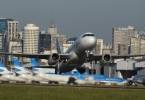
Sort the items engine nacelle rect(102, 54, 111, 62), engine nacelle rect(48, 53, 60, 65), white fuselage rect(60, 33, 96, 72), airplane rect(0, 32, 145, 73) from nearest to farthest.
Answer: white fuselage rect(60, 33, 96, 72) → airplane rect(0, 32, 145, 73) → engine nacelle rect(48, 53, 60, 65) → engine nacelle rect(102, 54, 111, 62)

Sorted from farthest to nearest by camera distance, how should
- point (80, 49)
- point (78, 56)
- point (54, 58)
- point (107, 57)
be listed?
point (107, 57) < point (54, 58) < point (78, 56) < point (80, 49)

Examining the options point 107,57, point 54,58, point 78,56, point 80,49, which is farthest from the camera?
point 107,57

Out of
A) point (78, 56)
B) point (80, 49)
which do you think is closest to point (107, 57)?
point (78, 56)

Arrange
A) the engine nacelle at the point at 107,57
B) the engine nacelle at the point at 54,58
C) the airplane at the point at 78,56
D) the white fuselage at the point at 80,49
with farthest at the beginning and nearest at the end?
the engine nacelle at the point at 107,57 < the engine nacelle at the point at 54,58 < the airplane at the point at 78,56 < the white fuselage at the point at 80,49

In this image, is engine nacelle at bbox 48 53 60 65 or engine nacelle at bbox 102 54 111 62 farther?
engine nacelle at bbox 102 54 111 62

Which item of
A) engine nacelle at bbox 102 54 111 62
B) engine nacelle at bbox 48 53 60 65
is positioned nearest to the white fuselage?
engine nacelle at bbox 48 53 60 65

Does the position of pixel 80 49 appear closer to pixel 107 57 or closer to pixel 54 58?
pixel 54 58

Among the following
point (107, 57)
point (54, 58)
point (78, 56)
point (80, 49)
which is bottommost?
point (54, 58)

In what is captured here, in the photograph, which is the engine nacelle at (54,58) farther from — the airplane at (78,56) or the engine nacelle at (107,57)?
the engine nacelle at (107,57)

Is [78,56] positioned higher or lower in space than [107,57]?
higher

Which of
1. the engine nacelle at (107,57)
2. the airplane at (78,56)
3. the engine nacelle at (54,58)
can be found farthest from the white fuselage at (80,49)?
the engine nacelle at (107,57)

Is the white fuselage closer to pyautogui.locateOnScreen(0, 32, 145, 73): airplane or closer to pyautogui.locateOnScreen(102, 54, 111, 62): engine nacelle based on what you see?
pyautogui.locateOnScreen(0, 32, 145, 73): airplane

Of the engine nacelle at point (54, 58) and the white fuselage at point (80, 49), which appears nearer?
the white fuselage at point (80, 49)

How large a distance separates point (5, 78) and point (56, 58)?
9.17 metres
